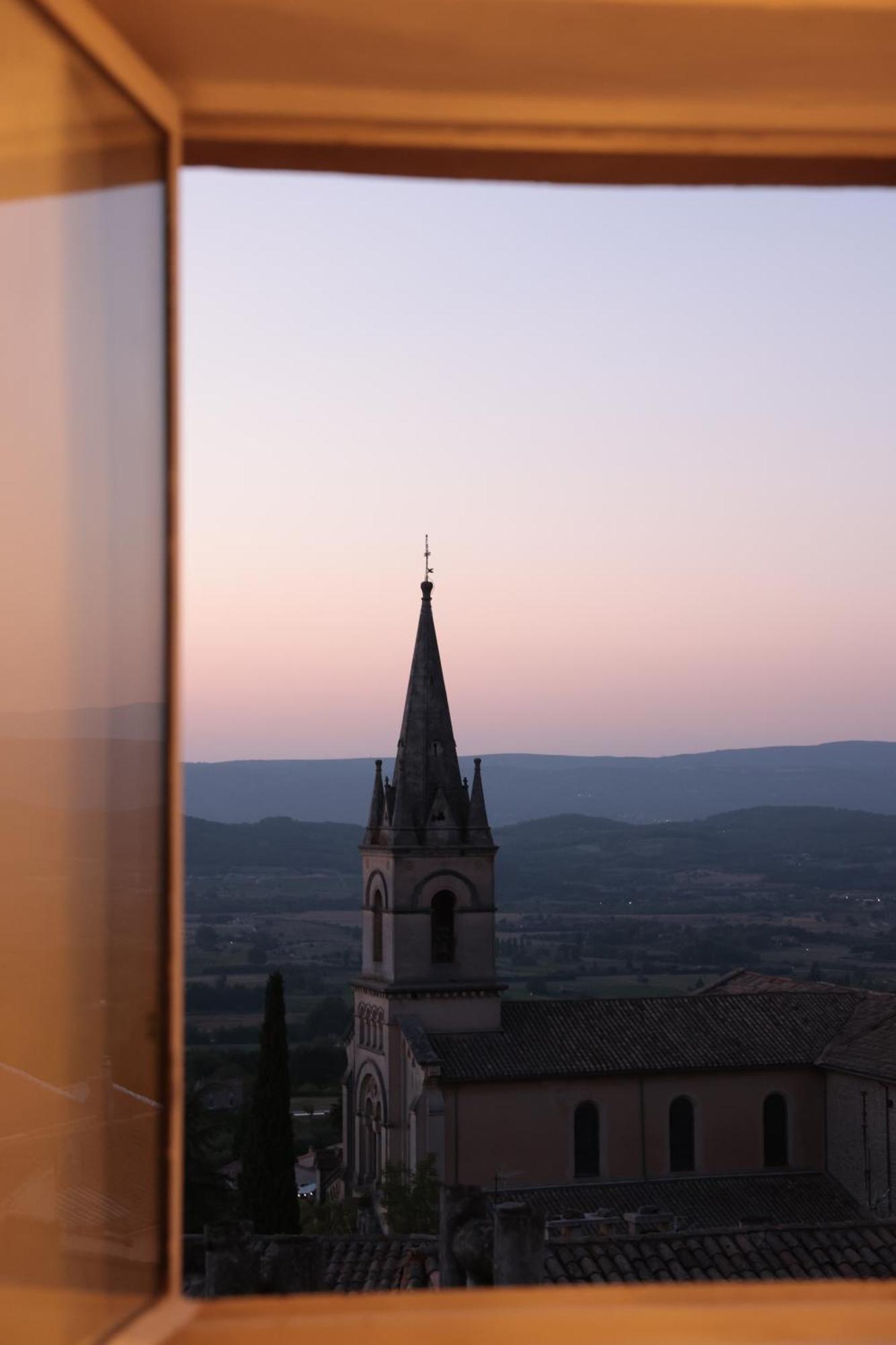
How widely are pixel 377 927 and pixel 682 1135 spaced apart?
694 centimetres

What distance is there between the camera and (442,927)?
92.7 feet

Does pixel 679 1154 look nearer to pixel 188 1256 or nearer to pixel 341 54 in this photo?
pixel 188 1256

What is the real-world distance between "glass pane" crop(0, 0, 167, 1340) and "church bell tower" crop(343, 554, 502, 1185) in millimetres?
26367

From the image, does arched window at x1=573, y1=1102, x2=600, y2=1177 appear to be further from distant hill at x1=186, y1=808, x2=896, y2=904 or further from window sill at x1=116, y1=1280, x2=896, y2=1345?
distant hill at x1=186, y1=808, x2=896, y2=904

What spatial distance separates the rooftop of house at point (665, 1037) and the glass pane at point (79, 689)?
25255mm

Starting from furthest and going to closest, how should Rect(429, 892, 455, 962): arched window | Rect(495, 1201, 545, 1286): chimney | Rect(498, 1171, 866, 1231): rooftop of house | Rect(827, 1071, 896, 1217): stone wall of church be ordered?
1. Rect(429, 892, 455, 962): arched window
2. Rect(827, 1071, 896, 1217): stone wall of church
3. Rect(498, 1171, 866, 1231): rooftop of house
4. Rect(495, 1201, 545, 1286): chimney

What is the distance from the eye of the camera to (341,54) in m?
1.32

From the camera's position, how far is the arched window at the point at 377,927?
28.6 metres

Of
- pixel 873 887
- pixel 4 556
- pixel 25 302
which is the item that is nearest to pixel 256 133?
pixel 25 302

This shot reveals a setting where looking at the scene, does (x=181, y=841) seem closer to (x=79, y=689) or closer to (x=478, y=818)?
(x=79, y=689)

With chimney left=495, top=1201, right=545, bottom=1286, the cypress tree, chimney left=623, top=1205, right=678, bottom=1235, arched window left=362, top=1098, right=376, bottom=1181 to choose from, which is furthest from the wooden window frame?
arched window left=362, top=1098, right=376, bottom=1181

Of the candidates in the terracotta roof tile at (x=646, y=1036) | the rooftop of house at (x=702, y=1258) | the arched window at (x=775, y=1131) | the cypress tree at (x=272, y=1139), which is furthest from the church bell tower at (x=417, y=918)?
the rooftop of house at (x=702, y=1258)

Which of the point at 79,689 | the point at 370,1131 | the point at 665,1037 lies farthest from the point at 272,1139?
the point at 79,689

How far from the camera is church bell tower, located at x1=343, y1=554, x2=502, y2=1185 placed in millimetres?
27328
